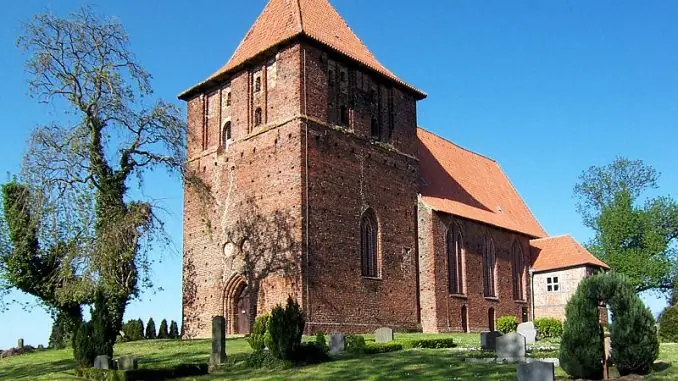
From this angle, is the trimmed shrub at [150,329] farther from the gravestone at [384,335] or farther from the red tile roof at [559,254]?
the red tile roof at [559,254]

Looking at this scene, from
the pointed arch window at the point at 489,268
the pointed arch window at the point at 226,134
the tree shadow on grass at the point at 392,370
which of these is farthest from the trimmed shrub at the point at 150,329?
the tree shadow on grass at the point at 392,370

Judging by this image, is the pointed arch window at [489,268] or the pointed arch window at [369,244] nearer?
the pointed arch window at [369,244]

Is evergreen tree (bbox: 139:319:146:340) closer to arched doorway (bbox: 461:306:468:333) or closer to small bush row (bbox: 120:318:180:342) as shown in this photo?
small bush row (bbox: 120:318:180:342)

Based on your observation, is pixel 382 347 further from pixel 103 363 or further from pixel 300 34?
pixel 300 34

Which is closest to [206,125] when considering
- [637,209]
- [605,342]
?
[605,342]

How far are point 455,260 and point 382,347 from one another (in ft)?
46.5

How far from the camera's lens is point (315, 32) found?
30.1 metres

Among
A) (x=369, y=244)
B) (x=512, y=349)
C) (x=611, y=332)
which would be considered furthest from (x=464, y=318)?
(x=611, y=332)

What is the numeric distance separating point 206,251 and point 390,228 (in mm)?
8017

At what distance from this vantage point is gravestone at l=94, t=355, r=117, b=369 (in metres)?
19.1

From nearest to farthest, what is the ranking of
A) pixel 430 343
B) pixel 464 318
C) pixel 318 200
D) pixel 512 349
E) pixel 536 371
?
1. pixel 536 371
2. pixel 512 349
3. pixel 430 343
4. pixel 318 200
5. pixel 464 318

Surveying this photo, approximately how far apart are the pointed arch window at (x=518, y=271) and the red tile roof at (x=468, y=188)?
45.3 inches

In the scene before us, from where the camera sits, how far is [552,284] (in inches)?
1598

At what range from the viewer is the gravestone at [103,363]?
19125 mm
